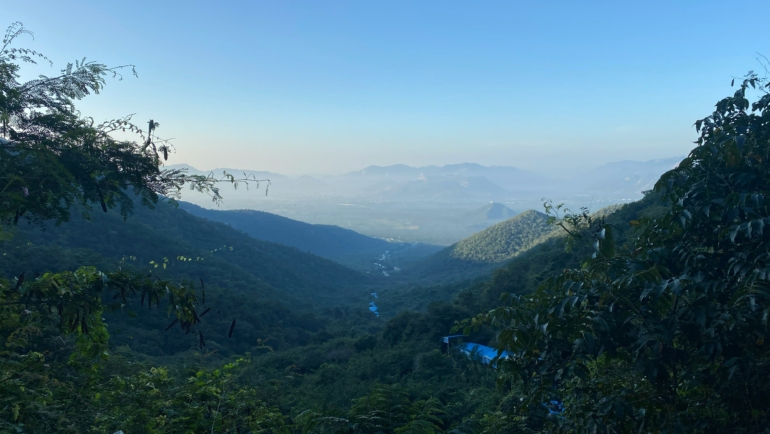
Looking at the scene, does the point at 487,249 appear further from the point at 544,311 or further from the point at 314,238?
the point at 544,311

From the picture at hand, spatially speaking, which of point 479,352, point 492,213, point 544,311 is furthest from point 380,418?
point 492,213

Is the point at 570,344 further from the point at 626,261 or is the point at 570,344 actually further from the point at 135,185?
the point at 135,185

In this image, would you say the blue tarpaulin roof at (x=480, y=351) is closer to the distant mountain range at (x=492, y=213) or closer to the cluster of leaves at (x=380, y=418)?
the cluster of leaves at (x=380, y=418)

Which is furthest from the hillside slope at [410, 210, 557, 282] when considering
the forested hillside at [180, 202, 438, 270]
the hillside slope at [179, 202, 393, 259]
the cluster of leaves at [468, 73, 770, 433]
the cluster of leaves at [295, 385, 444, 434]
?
the cluster of leaves at [468, 73, 770, 433]

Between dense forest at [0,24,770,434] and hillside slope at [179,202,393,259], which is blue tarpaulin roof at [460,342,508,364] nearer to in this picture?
dense forest at [0,24,770,434]

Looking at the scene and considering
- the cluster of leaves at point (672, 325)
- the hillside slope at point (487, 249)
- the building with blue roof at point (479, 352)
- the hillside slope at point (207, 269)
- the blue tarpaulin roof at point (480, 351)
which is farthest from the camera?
the hillside slope at point (487, 249)

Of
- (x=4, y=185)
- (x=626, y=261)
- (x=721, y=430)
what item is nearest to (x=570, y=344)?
(x=626, y=261)

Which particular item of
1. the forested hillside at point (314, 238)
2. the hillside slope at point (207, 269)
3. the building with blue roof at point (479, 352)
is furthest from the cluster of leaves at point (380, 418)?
the forested hillside at point (314, 238)

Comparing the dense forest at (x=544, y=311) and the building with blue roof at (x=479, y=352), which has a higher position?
the dense forest at (x=544, y=311)
